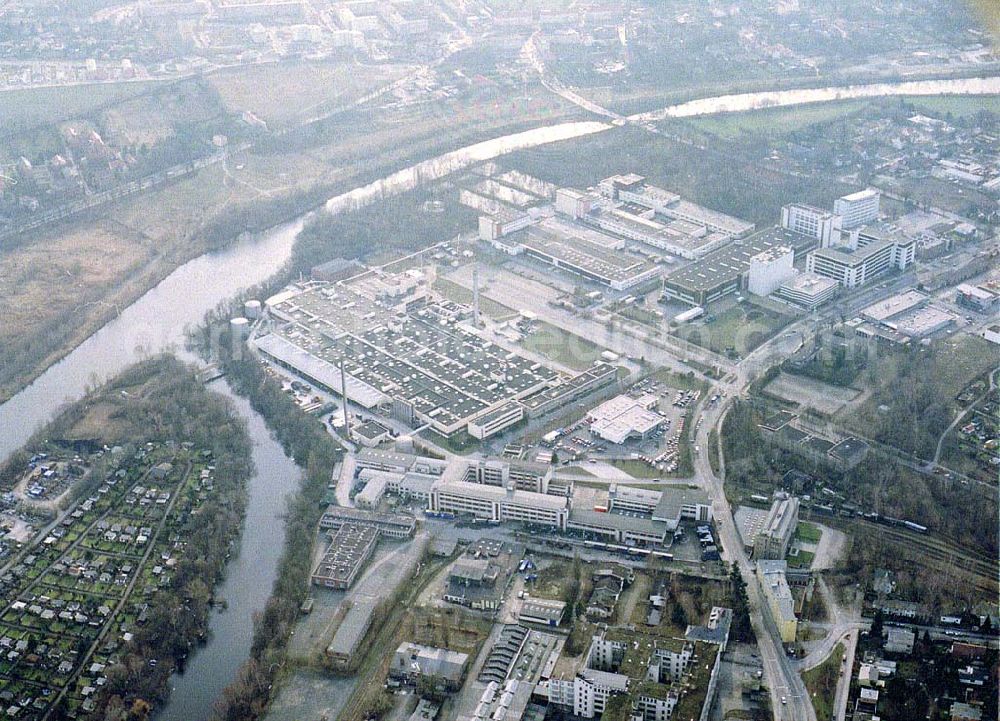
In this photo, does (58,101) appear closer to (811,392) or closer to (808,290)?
Answer: (808,290)

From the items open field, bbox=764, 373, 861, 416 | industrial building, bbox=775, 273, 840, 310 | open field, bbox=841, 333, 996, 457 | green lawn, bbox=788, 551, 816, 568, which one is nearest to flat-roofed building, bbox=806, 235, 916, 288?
industrial building, bbox=775, 273, 840, 310

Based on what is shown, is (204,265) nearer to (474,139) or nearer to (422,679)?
(474,139)

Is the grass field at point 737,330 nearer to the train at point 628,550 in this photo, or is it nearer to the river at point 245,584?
the train at point 628,550

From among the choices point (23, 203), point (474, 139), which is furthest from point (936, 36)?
point (23, 203)

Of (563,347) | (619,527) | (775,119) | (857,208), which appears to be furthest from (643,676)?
(775,119)

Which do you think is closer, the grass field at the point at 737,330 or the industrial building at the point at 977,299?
the grass field at the point at 737,330

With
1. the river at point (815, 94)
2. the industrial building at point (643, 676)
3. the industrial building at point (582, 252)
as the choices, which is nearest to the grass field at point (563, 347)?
the industrial building at point (582, 252)

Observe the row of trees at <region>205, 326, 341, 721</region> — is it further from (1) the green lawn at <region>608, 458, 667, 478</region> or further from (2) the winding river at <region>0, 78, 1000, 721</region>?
(1) the green lawn at <region>608, 458, 667, 478</region>
